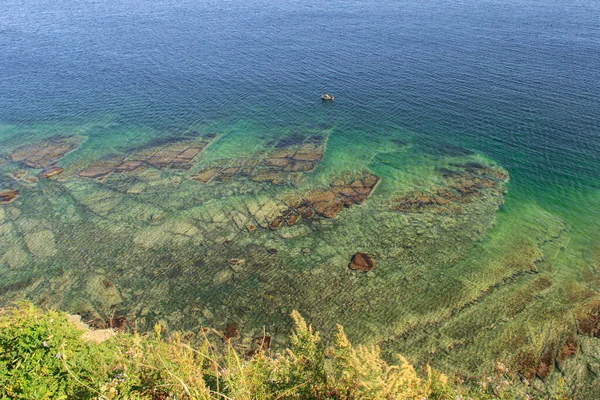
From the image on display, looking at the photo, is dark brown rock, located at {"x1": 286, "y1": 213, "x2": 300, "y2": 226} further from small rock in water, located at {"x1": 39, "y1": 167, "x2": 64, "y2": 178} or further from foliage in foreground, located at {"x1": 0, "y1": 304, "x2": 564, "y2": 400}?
small rock in water, located at {"x1": 39, "y1": 167, "x2": 64, "y2": 178}

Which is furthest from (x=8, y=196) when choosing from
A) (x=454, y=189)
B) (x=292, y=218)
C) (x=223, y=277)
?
(x=454, y=189)

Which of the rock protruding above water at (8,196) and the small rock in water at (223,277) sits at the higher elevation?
the small rock in water at (223,277)

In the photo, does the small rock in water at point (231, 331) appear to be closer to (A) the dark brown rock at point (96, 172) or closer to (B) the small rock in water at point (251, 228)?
(B) the small rock in water at point (251, 228)

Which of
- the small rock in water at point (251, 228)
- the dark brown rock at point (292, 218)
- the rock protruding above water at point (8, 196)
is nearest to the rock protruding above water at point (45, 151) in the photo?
the rock protruding above water at point (8, 196)

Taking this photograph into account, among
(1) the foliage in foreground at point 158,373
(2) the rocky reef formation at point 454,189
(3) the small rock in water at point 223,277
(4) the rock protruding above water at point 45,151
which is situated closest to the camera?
(1) the foliage in foreground at point 158,373

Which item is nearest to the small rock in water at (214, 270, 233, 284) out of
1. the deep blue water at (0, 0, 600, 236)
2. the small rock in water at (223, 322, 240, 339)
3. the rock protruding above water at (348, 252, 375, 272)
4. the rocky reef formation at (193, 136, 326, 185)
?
the small rock in water at (223, 322, 240, 339)

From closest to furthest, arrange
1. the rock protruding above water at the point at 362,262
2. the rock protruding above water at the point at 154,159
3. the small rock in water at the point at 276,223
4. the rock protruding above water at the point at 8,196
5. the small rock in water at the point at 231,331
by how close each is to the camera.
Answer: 1. the small rock in water at the point at 231,331
2. the rock protruding above water at the point at 362,262
3. the small rock in water at the point at 276,223
4. the rock protruding above water at the point at 8,196
5. the rock protruding above water at the point at 154,159

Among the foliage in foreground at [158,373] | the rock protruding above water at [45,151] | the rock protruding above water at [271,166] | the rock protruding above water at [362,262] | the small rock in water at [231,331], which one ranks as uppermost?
the foliage in foreground at [158,373]
